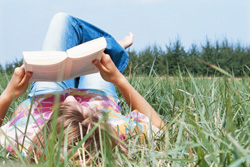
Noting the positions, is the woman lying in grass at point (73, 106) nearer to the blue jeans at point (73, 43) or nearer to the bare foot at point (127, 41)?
the blue jeans at point (73, 43)

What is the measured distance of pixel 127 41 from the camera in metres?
2.06

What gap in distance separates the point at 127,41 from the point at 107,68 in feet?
3.32

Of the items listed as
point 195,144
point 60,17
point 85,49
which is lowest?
point 195,144

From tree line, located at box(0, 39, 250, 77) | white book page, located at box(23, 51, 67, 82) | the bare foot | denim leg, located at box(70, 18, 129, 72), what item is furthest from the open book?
tree line, located at box(0, 39, 250, 77)

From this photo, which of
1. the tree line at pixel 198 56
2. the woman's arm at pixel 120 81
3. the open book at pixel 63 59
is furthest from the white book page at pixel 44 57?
the tree line at pixel 198 56

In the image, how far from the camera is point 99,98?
46.8 inches

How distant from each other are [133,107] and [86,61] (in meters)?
0.28

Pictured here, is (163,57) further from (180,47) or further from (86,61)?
(86,61)

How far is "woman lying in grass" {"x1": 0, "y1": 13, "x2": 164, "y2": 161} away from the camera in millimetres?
790

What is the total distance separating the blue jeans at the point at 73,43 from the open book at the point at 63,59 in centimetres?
27

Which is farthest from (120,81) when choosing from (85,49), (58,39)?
(58,39)

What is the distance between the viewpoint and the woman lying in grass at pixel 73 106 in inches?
31.1

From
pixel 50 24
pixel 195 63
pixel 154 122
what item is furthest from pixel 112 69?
pixel 195 63

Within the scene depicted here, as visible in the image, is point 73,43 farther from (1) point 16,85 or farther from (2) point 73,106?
(2) point 73,106
